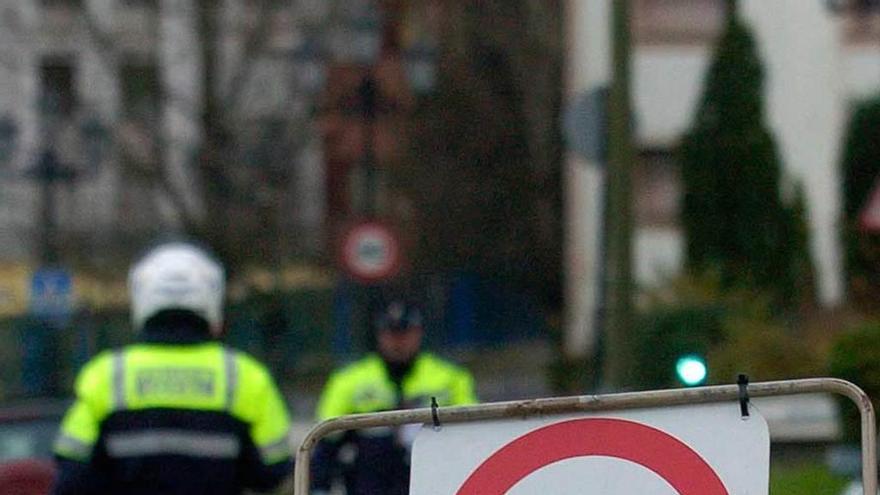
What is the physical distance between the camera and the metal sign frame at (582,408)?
166 inches

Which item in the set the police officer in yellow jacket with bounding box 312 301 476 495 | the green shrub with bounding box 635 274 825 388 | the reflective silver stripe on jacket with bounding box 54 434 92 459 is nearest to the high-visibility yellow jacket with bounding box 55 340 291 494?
the reflective silver stripe on jacket with bounding box 54 434 92 459

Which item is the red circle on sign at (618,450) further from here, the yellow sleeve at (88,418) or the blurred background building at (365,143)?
the blurred background building at (365,143)

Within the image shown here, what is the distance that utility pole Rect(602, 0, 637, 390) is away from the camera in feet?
48.2

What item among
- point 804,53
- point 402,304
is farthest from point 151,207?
point 402,304

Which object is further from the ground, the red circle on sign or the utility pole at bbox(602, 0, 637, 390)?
the utility pole at bbox(602, 0, 637, 390)

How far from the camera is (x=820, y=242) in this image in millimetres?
33719

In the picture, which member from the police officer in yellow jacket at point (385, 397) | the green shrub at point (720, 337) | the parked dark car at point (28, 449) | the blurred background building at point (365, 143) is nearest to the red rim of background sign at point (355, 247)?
the blurred background building at point (365, 143)

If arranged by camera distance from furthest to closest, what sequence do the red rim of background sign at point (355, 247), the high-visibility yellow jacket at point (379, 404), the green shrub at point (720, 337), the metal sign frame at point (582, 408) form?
the red rim of background sign at point (355, 247) < the green shrub at point (720, 337) < the high-visibility yellow jacket at point (379, 404) < the metal sign frame at point (582, 408)

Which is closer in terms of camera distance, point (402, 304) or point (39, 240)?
point (402, 304)

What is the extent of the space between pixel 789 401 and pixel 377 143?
17.0 meters

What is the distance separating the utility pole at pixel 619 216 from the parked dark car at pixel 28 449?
504 cm

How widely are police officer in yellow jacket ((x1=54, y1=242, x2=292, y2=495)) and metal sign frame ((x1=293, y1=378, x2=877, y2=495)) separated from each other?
1.85 metres

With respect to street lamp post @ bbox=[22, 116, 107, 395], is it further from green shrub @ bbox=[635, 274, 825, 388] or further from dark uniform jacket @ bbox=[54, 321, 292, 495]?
dark uniform jacket @ bbox=[54, 321, 292, 495]

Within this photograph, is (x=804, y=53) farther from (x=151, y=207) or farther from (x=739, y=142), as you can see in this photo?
(x=151, y=207)
